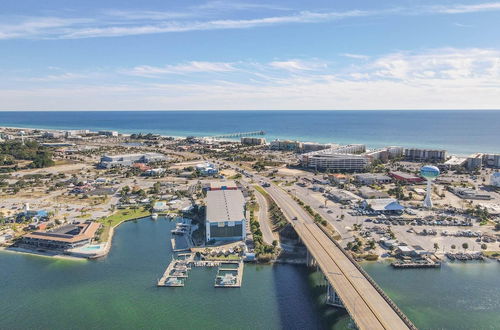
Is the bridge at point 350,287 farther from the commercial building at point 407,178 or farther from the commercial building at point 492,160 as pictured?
the commercial building at point 492,160

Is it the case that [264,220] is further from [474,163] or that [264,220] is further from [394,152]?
[394,152]

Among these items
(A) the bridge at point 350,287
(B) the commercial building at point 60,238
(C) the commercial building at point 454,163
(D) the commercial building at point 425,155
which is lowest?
(B) the commercial building at point 60,238

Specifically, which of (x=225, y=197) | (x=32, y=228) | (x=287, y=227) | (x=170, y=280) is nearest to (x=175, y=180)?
(x=225, y=197)

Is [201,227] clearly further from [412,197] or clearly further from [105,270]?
[412,197]

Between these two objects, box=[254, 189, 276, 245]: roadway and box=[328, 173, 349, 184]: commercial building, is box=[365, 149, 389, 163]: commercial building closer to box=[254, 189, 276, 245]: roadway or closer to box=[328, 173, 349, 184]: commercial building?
box=[328, 173, 349, 184]: commercial building

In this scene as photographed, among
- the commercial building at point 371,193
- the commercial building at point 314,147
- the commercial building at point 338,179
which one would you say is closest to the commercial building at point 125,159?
the commercial building at point 314,147

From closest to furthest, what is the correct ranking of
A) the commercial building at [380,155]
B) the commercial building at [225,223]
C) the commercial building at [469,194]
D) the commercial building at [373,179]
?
the commercial building at [225,223]
the commercial building at [469,194]
the commercial building at [373,179]
the commercial building at [380,155]

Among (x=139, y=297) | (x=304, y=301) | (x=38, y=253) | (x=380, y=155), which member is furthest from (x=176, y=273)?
(x=380, y=155)
